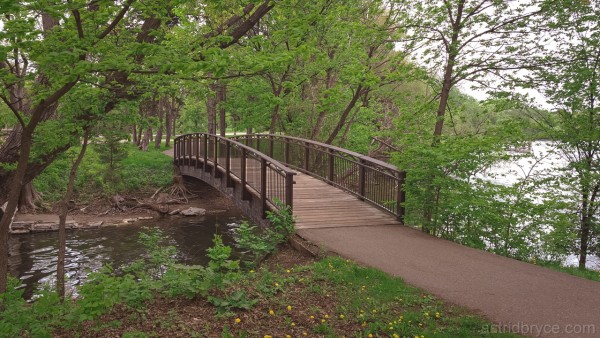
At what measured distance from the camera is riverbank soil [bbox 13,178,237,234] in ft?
46.1

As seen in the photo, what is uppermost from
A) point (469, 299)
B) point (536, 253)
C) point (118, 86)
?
point (118, 86)

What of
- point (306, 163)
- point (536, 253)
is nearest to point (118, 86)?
point (306, 163)

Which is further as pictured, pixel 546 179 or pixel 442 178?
pixel 546 179

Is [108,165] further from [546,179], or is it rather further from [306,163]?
[546,179]

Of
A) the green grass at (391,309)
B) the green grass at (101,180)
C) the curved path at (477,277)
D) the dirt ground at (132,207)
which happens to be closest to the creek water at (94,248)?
the dirt ground at (132,207)

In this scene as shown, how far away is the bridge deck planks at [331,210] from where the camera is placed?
7918mm

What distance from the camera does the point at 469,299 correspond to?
14.9 feet

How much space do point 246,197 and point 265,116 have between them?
27.2 feet

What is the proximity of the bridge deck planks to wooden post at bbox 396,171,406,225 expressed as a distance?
132 millimetres

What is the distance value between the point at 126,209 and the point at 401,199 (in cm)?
1247

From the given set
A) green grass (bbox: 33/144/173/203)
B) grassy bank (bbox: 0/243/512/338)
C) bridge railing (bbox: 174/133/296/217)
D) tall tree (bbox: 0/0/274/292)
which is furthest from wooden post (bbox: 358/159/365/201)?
green grass (bbox: 33/144/173/203)

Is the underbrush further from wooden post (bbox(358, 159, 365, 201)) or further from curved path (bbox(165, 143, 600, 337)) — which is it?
wooden post (bbox(358, 159, 365, 201))

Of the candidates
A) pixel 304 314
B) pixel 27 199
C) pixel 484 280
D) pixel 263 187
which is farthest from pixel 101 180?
pixel 484 280

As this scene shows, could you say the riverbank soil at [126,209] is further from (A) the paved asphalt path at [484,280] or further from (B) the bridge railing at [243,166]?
(A) the paved asphalt path at [484,280]
